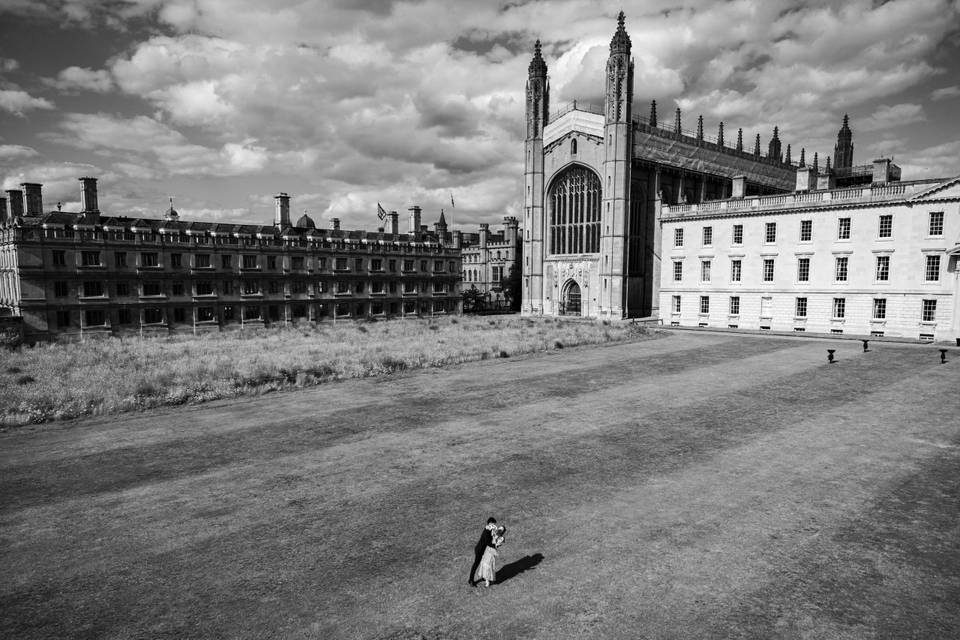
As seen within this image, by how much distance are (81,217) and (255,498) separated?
49.3 meters

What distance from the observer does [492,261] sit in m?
89.8

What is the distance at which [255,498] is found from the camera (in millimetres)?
11414

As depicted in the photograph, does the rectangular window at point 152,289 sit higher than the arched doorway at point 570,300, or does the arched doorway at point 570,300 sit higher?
the rectangular window at point 152,289

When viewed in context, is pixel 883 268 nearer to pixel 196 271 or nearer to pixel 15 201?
pixel 196 271

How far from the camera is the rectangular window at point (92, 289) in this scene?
4568cm

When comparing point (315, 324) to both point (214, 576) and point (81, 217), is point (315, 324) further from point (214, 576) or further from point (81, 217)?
point (214, 576)

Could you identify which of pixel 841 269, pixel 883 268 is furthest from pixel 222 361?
pixel 883 268

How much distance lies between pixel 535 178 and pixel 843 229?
34.5 metres

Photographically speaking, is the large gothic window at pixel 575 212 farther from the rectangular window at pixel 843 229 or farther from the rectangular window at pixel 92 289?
the rectangular window at pixel 92 289

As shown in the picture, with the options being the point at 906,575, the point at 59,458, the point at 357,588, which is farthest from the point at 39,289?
the point at 906,575

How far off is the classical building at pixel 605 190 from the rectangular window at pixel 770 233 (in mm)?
13246

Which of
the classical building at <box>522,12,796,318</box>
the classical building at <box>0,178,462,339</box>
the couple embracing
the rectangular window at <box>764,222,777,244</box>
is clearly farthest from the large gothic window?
the couple embracing

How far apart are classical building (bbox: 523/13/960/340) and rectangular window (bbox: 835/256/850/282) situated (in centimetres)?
8

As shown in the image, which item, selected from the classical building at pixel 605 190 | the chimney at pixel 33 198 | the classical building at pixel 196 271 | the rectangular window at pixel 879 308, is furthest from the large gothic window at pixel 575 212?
the chimney at pixel 33 198
